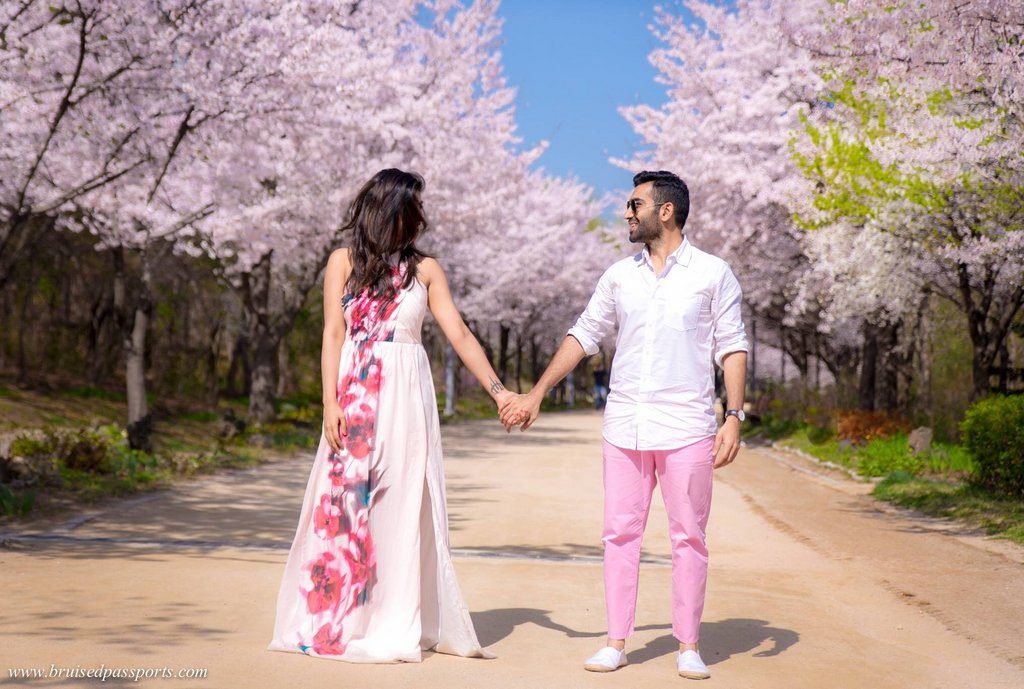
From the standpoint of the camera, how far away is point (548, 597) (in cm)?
712

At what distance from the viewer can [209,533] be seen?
9.54m

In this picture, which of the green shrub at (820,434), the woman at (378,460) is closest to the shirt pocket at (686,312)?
the woman at (378,460)

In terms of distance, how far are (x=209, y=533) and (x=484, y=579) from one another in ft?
9.56

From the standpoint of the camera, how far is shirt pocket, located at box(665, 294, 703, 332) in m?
5.15

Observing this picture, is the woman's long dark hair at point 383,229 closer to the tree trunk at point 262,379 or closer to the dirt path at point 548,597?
the dirt path at point 548,597

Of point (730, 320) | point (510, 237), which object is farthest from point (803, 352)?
point (730, 320)

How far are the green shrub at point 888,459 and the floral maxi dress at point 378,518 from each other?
37.0ft

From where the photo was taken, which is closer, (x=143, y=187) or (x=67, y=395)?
(x=143, y=187)

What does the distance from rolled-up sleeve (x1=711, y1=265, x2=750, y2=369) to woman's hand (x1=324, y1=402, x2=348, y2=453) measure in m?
1.69

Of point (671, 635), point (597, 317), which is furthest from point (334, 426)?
point (671, 635)

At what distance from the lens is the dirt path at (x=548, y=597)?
201 inches

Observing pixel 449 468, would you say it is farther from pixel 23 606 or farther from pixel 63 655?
pixel 63 655

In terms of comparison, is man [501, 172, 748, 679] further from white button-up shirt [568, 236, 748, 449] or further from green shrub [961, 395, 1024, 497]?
green shrub [961, 395, 1024, 497]

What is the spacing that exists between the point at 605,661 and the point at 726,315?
5.19 feet
